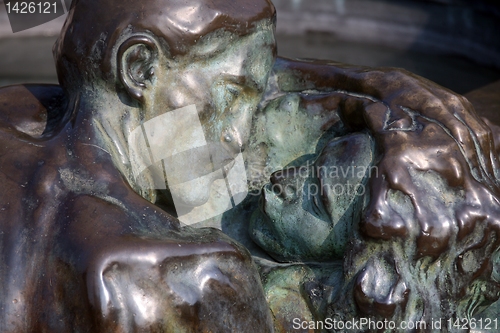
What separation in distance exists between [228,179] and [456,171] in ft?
2.40

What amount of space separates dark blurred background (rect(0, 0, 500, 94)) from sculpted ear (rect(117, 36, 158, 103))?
111 inches

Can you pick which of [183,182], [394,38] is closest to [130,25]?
[183,182]

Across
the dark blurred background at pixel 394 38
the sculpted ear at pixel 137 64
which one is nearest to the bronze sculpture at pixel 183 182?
the sculpted ear at pixel 137 64

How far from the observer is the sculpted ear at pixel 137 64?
72.4 inches

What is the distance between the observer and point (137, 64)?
1874mm

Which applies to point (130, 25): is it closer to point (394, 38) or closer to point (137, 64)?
point (137, 64)

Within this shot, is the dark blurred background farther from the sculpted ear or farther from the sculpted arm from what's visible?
the sculpted ear

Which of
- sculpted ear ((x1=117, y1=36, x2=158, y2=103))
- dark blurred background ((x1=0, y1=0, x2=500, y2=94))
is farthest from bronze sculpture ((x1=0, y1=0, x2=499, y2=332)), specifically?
dark blurred background ((x1=0, y1=0, x2=500, y2=94))

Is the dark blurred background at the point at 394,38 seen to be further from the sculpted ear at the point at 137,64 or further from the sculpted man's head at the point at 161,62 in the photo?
the sculpted ear at the point at 137,64

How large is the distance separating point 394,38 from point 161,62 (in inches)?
118

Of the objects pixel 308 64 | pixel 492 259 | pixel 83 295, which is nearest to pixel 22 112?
pixel 83 295

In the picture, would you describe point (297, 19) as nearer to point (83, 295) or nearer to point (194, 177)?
point (194, 177)

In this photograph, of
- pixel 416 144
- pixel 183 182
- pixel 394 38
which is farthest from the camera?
pixel 394 38

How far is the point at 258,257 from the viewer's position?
2117 mm
